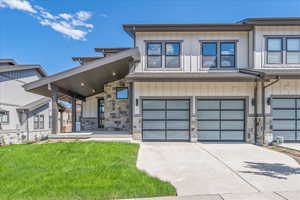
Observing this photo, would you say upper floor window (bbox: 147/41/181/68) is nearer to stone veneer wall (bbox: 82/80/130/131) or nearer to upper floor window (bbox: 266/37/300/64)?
stone veneer wall (bbox: 82/80/130/131)

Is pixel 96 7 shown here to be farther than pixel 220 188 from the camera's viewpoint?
Yes

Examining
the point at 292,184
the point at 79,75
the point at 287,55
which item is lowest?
the point at 292,184

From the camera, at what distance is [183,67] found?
10.6 metres

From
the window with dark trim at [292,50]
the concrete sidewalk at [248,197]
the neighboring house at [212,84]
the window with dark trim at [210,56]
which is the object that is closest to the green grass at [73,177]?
the concrete sidewalk at [248,197]

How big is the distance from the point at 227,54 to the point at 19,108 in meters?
15.9

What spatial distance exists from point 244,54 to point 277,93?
282 centimetres

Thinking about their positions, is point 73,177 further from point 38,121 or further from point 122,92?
point 38,121

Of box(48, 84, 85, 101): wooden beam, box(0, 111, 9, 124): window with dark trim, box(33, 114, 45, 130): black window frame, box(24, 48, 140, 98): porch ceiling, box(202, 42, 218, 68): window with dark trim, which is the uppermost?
box(202, 42, 218, 68): window with dark trim

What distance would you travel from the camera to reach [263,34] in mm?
10344

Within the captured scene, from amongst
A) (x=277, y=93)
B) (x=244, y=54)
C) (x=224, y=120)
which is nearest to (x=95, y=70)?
(x=224, y=120)

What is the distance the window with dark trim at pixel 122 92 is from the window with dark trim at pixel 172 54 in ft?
13.0

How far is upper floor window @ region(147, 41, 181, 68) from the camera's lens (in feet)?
34.8

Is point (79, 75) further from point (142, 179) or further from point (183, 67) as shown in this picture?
point (142, 179)

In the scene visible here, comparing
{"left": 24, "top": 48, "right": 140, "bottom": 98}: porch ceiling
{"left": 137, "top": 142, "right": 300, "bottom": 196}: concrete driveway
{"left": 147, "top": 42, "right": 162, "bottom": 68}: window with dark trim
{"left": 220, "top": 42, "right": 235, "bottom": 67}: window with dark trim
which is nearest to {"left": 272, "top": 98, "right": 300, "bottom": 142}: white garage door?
{"left": 220, "top": 42, "right": 235, "bottom": 67}: window with dark trim
